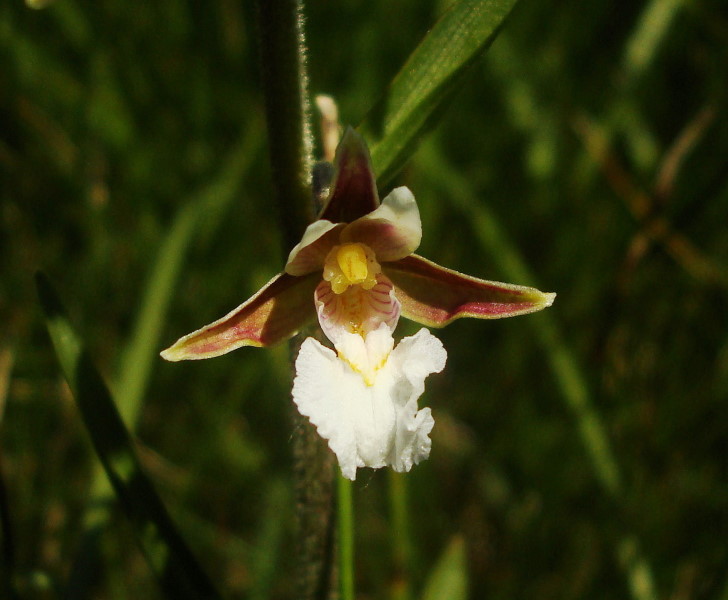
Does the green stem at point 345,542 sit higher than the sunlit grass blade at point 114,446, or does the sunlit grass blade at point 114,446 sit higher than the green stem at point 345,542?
the sunlit grass blade at point 114,446

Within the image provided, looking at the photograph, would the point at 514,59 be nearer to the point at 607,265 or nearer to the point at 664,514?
the point at 607,265

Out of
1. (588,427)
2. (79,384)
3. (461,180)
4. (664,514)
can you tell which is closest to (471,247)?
(461,180)

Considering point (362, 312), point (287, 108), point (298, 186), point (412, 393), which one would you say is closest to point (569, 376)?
point (362, 312)

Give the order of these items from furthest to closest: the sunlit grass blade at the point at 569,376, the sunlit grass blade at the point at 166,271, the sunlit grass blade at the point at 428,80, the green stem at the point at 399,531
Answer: the sunlit grass blade at the point at 166,271 → the sunlit grass blade at the point at 569,376 → the green stem at the point at 399,531 → the sunlit grass blade at the point at 428,80

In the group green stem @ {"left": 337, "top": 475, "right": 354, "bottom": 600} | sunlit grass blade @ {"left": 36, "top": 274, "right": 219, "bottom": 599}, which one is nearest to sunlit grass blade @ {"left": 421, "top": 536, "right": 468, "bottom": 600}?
green stem @ {"left": 337, "top": 475, "right": 354, "bottom": 600}

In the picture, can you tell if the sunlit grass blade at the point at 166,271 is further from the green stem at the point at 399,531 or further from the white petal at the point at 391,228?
the white petal at the point at 391,228

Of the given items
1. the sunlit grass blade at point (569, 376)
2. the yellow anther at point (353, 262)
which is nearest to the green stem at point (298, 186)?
the yellow anther at point (353, 262)
